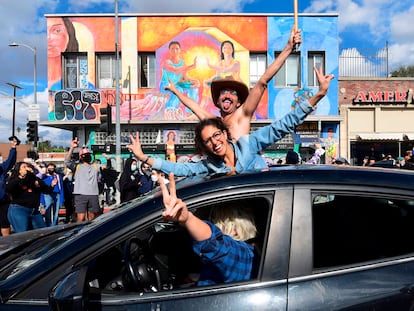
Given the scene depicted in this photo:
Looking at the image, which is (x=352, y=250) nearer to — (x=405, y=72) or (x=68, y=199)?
(x=68, y=199)

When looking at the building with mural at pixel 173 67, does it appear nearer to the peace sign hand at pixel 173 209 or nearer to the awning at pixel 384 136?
the awning at pixel 384 136

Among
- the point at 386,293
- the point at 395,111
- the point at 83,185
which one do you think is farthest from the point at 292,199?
the point at 395,111

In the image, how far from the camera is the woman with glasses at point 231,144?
8.47ft

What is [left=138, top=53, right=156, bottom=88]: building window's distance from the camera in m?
18.8

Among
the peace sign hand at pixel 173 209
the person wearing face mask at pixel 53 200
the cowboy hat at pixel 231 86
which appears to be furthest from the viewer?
the person wearing face mask at pixel 53 200

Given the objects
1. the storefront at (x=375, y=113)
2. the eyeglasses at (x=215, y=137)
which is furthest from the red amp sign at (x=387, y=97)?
the eyeglasses at (x=215, y=137)

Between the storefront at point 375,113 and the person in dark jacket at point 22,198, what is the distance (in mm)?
16245

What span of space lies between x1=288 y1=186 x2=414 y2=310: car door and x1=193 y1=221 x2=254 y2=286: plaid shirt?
0.26 metres

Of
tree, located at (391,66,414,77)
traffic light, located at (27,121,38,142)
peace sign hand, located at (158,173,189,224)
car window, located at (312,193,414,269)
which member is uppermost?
tree, located at (391,66,414,77)

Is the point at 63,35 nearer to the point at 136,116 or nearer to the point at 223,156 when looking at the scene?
the point at 136,116

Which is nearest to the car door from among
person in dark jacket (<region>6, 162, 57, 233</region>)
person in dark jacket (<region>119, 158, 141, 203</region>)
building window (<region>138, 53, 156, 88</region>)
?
person in dark jacket (<region>6, 162, 57, 233</region>)

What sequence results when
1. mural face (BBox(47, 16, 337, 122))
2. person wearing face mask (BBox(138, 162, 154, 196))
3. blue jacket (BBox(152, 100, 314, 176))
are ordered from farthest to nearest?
mural face (BBox(47, 16, 337, 122)) → person wearing face mask (BBox(138, 162, 154, 196)) → blue jacket (BBox(152, 100, 314, 176))

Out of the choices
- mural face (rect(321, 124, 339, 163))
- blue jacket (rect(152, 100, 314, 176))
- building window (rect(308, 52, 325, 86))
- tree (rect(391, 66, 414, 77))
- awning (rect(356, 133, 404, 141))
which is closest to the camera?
blue jacket (rect(152, 100, 314, 176))

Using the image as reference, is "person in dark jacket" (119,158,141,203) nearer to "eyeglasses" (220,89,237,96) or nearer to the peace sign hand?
"eyeglasses" (220,89,237,96)
